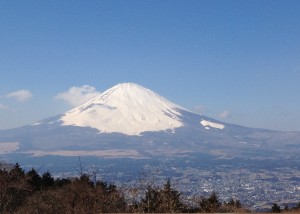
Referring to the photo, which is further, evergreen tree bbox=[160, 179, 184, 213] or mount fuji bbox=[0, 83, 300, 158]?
mount fuji bbox=[0, 83, 300, 158]

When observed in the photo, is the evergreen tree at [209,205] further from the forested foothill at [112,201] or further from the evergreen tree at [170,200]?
the evergreen tree at [170,200]

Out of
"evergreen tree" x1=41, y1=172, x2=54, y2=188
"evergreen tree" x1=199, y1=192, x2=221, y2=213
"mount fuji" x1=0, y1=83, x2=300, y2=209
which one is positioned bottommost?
"evergreen tree" x1=199, y1=192, x2=221, y2=213

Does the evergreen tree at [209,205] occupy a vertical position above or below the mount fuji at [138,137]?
below

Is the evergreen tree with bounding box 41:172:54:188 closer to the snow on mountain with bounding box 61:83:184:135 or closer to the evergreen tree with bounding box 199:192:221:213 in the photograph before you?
the evergreen tree with bounding box 199:192:221:213

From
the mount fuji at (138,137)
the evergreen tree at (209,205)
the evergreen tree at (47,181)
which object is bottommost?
the evergreen tree at (209,205)

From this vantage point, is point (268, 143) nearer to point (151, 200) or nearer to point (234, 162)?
point (234, 162)

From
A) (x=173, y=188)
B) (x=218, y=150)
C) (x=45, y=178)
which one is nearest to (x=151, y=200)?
(x=173, y=188)

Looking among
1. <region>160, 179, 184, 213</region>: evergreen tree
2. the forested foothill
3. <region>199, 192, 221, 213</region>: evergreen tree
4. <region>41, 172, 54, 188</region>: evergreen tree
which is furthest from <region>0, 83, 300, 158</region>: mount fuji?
<region>199, 192, 221, 213</region>: evergreen tree

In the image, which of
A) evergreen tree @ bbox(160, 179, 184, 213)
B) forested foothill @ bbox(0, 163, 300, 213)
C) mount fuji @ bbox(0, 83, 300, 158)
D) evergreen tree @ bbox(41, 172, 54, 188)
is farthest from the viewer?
mount fuji @ bbox(0, 83, 300, 158)

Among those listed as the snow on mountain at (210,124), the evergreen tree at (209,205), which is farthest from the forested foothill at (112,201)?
the snow on mountain at (210,124)
